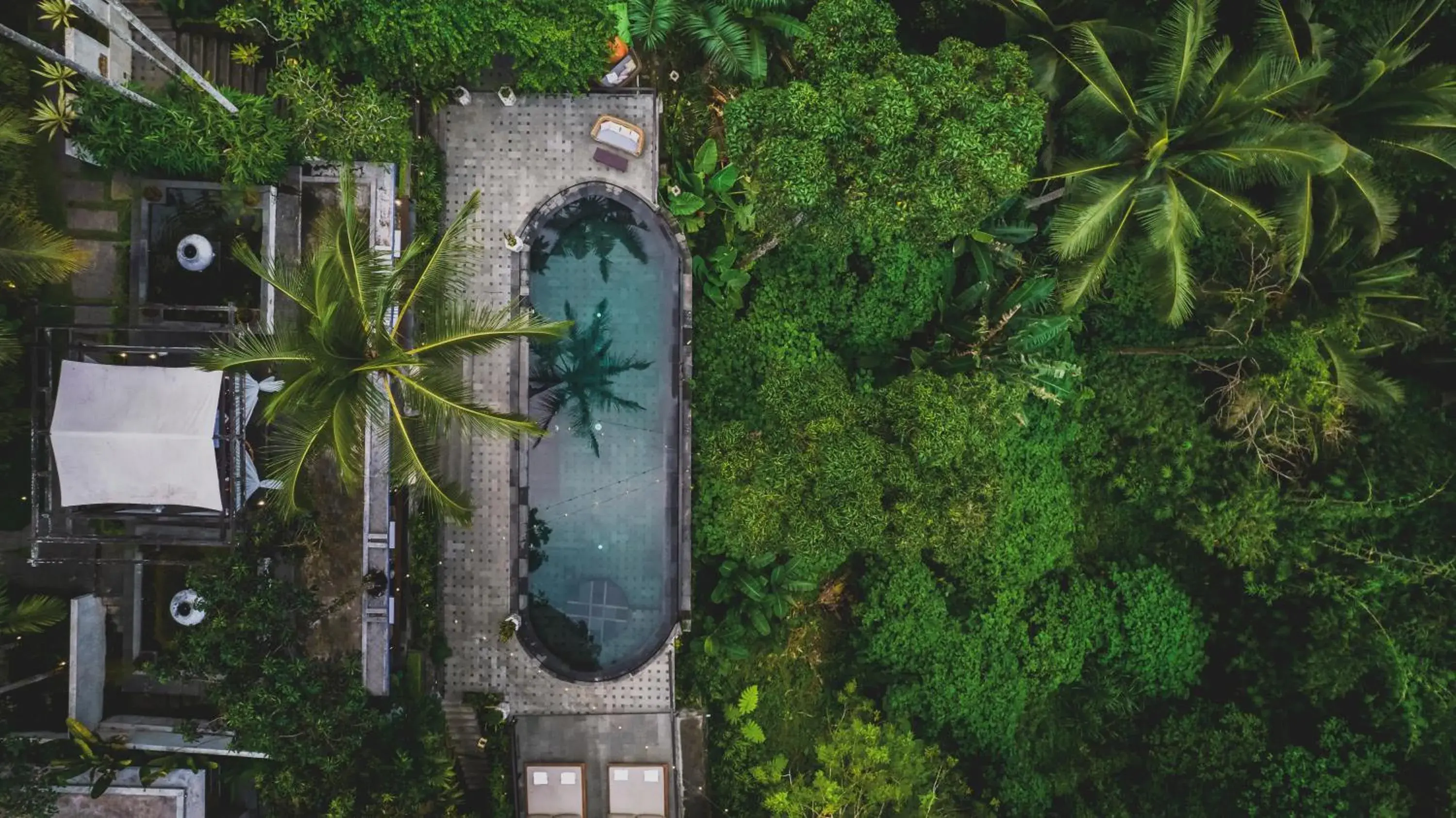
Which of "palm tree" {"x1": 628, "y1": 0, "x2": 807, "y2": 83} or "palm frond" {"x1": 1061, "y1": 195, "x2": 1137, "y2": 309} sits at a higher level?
"palm tree" {"x1": 628, "y1": 0, "x2": 807, "y2": 83}

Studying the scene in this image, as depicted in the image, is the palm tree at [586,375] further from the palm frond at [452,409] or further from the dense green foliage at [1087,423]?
the palm frond at [452,409]

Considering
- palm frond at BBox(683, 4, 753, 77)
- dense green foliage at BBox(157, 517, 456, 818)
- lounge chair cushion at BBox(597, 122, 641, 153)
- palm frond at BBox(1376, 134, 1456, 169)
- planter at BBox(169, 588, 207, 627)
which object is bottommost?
dense green foliage at BBox(157, 517, 456, 818)

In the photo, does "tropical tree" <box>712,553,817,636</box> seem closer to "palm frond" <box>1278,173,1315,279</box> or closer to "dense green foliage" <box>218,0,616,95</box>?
"dense green foliage" <box>218,0,616,95</box>

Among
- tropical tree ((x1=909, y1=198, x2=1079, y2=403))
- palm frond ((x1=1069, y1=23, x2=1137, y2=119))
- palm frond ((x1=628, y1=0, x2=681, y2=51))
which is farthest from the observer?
tropical tree ((x1=909, y1=198, x2=1079, y2=403))

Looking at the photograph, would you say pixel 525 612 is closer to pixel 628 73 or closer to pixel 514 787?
pixel 514 787

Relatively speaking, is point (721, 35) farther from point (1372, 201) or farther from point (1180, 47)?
point (1372, 201)

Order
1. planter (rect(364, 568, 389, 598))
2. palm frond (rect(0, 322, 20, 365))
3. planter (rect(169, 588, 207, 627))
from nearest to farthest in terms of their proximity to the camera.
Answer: palm frond (rect(0, 322, 20, 365)) → planter (rect(169, 588, 207, 627)) → planter (rect(364, 568, 389, 598))

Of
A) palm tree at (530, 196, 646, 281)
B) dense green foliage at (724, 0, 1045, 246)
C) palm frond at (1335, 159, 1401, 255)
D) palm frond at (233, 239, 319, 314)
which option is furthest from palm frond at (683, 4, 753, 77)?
palm frond at (1335, 159, 1401, 255)
